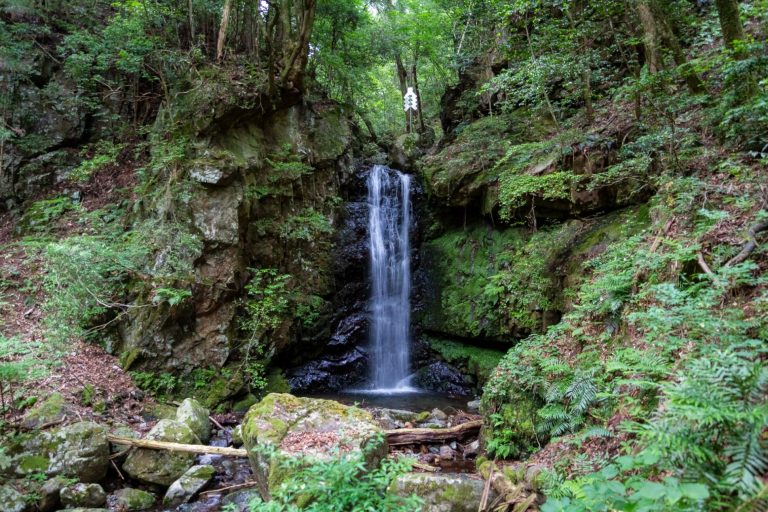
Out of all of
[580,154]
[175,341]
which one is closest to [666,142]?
[580,154]

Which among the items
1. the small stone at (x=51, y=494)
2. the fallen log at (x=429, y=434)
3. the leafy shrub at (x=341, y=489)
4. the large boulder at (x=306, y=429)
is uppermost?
the leafy shrub at (x=341, y=489)

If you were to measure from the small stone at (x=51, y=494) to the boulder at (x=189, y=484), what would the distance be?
3.69ft

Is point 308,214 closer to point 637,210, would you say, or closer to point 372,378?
point 372,378

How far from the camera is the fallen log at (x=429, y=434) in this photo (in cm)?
622

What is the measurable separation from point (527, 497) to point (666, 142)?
215 inches

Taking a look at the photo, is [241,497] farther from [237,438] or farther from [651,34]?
[651,34]

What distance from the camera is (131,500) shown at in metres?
4.96

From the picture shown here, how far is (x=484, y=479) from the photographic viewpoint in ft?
14.2

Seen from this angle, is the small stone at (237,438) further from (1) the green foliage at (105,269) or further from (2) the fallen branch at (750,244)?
(2) the fallen branch at (750,244)

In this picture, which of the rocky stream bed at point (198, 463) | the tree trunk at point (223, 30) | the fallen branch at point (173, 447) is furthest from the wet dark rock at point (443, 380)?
the tree trunk at point (223, 30)

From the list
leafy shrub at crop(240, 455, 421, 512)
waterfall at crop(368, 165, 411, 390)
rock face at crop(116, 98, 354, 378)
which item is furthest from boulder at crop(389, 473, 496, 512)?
waterfall at crop(368, 165, 411, 390)

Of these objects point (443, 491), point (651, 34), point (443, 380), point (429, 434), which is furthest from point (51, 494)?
point (651, 34)

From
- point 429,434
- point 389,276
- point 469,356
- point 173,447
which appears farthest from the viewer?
point 389,276

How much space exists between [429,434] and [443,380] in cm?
414
